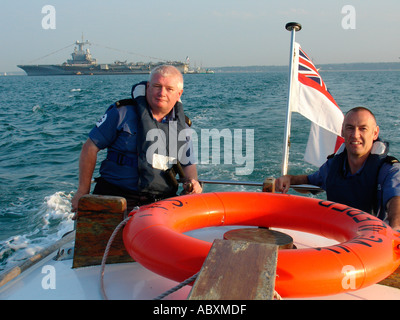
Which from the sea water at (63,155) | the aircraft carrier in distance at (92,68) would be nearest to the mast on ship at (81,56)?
the aircraft carrier in distance at (92,68)

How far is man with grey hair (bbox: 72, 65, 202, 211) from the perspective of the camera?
258cm

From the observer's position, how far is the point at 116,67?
3538 inches

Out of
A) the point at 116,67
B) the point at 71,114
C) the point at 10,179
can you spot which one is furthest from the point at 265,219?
the point at 116,67

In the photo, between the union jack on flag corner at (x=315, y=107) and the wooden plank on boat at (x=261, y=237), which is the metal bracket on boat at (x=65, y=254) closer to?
the wooden plank on boat at (x=261, y=237)

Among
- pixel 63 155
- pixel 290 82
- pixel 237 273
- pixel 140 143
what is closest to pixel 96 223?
pixel 140 143

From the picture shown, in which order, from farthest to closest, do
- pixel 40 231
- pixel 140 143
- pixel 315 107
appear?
pixel 40 231, pixel 315 107, pixel 140 143

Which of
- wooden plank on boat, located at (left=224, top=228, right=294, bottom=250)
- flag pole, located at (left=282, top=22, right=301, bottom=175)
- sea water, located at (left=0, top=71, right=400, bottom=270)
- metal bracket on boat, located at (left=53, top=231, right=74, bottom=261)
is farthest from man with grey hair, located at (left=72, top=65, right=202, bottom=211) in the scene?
sea water, located at (left=0, top=71, right=400, bottom=270)

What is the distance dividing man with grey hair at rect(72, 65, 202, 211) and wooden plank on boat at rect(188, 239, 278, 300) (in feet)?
3.99

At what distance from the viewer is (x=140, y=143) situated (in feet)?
8.47

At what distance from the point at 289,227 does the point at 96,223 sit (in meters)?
1.01

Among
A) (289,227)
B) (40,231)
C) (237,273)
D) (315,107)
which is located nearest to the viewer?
(237,273)

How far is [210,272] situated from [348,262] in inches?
20.8

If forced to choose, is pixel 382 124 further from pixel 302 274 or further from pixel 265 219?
pixel 302 274

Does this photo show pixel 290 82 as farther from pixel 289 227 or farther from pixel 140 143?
pixel 289 227
